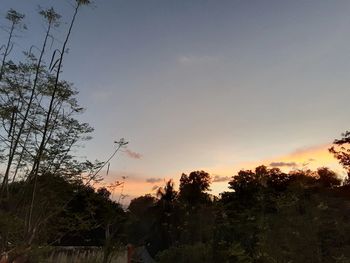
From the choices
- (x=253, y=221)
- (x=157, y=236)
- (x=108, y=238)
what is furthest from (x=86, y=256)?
(x=157, y=236)

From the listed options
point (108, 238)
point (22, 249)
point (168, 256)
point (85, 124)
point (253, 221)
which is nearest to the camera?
point (22, 249)

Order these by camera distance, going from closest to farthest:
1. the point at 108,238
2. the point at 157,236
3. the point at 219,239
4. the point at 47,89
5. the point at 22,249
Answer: the point at 22,249, the point at 47,89, the point at 108,238, the point at 219,239, the point at 157,236

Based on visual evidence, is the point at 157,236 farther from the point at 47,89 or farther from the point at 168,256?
the point at 47,89

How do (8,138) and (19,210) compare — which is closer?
(8,138)

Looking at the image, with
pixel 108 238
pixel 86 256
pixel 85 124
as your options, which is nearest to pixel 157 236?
pixel 86 256

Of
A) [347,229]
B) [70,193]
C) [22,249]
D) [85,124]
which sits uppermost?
[85,124]

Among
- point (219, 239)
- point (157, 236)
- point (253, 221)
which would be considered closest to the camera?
point (253, 221)

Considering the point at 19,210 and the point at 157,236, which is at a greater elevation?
the point at 157,236

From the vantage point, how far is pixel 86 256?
53.9ft

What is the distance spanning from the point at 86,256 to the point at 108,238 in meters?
2.68

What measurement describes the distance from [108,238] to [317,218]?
6.57 m

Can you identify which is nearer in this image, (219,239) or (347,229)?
(347,229)

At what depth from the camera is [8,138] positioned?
34.5 ft

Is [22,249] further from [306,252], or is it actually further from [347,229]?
[347,229]
